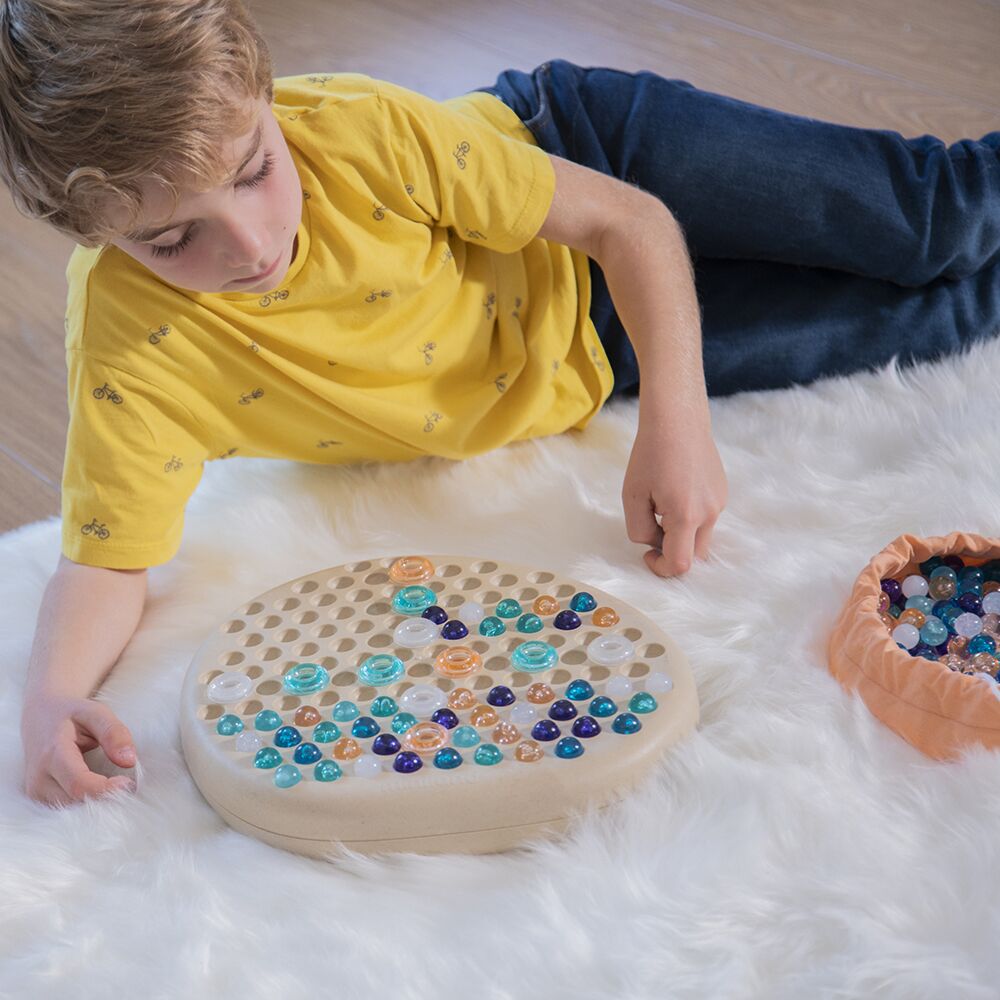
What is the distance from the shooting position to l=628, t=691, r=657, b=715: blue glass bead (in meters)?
0.67

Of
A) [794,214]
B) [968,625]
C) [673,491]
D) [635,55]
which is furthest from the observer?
[635,55]

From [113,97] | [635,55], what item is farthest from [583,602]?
[635,55]

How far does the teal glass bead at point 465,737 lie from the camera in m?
0.66

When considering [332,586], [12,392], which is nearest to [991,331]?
[332,586]

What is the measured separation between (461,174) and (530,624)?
32 cm

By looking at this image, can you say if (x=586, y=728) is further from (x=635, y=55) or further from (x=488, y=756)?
(x=635, y=55)

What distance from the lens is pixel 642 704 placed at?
669 millimetres

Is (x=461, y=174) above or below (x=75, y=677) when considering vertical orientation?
above

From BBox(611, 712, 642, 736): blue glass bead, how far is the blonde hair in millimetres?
352

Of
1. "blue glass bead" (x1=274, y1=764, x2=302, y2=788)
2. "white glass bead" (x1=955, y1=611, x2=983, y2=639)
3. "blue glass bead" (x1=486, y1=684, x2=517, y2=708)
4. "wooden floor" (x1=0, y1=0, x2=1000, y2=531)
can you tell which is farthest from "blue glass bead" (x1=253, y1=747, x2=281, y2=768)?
"wooden floor" (x1=0, y1=0, x2=1000, y2=531)

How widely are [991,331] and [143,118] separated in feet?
2.20

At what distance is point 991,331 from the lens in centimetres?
102

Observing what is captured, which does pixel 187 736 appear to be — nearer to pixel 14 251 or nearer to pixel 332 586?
pixel 332 586

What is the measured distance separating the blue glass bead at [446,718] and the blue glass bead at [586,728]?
0.06 m
